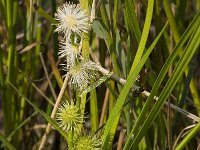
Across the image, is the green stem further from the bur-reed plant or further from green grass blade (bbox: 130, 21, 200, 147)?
green grass blade (bbox: 130, 21, 200, 147)

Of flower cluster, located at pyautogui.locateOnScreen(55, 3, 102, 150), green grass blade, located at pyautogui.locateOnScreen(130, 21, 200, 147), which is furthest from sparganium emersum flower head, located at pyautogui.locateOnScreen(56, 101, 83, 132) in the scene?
green grass blade, located at pyautogui.locateOnScreen(130, 21, 200, 147)

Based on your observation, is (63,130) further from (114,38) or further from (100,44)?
(100,44)

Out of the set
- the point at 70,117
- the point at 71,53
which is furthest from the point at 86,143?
the point at 71,53

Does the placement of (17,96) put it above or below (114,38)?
below

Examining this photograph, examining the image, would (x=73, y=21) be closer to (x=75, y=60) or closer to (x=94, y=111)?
(x=75, y=60)

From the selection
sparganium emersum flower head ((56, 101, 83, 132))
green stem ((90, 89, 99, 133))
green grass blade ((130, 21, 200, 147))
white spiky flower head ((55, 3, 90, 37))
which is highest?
white spiky flower head ((55, 3, 90, 37))

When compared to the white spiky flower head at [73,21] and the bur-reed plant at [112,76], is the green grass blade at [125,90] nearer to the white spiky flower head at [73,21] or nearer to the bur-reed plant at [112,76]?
the bur-reed plant at [112,76]

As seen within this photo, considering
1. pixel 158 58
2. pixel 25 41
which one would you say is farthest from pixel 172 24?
pixel 25 41
